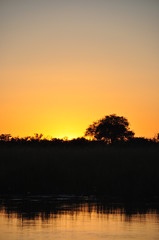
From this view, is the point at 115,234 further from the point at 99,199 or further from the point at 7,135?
the point at 7,135

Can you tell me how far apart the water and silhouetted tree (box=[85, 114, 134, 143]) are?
155 ft

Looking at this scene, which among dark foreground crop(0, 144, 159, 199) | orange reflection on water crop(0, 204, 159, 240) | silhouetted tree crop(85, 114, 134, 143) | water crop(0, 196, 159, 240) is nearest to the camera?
orange reflection on water crop(0, 204, 159, 240)

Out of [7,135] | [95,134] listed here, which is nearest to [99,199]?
[7,135]

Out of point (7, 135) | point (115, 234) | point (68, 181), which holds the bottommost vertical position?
point (115, 234)

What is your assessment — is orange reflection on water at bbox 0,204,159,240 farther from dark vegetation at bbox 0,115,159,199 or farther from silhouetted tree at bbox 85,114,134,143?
silhouetted tree at bbox 85,114,134,143

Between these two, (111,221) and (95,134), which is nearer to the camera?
(111,221)

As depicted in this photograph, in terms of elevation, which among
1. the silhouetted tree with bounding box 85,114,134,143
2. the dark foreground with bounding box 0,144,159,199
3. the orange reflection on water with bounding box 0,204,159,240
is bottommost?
the orange reflection on water with bounding box 0,204,159,240

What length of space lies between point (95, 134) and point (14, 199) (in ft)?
160

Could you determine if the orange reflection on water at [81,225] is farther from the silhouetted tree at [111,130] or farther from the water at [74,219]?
the silhouetted tree at [111,130]

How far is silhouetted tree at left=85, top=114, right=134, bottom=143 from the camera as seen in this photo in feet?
226

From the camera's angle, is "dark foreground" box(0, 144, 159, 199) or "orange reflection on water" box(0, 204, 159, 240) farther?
"dark foreground" box(0, 144, 159, 199)

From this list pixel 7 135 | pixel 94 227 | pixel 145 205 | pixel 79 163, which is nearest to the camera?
pixel 94 227

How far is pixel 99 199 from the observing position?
21.7 m

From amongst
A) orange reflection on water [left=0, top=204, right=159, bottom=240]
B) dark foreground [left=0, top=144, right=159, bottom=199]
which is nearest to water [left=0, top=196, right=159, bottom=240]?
orange reflection on water [left=0, top=204, right=159, bottom=240]
